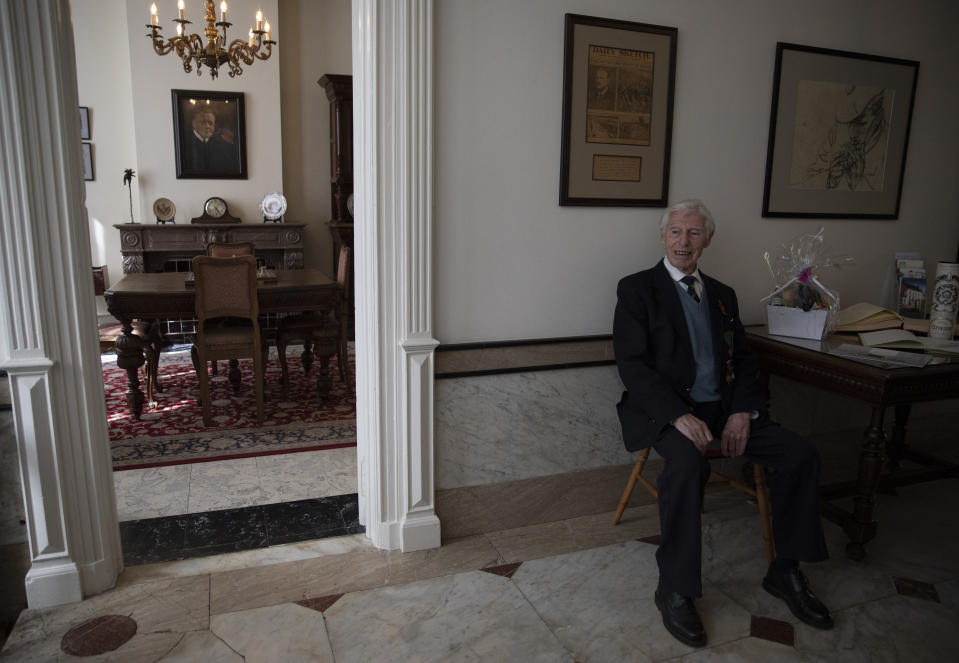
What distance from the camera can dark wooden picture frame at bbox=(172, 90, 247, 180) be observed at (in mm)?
6121

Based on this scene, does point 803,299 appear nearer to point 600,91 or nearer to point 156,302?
point 600,91

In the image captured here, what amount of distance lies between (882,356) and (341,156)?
5.19 meters

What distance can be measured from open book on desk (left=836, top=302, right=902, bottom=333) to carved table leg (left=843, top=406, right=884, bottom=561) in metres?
0.61

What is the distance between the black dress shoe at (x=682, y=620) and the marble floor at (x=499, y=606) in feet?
0.11

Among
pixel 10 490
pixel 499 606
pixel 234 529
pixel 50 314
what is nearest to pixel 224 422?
pixel 234 529

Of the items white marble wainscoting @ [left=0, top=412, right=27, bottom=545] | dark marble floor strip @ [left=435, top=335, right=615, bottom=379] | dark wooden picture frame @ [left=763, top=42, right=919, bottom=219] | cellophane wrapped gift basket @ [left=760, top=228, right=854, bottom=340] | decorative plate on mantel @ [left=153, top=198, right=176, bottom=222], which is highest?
dark wooden picture frame @ [left=763, top=42, right=919, bottom=219]

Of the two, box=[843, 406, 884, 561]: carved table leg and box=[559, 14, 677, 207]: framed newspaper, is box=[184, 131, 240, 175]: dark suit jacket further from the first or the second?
box=[843, 406, 884, 561]: carved table leg

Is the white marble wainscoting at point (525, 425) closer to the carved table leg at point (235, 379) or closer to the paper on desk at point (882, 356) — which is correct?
the paper on desk at point (882, 356)

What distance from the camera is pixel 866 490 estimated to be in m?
2.44

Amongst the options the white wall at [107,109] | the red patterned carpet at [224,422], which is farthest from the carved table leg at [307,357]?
the white wall at [107,109]

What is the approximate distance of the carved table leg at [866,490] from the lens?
239cm

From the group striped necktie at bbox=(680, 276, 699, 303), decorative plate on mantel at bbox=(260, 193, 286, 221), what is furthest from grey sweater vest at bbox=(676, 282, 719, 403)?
decorative plate on mantel at bbox=(260, 193, 286, 221)

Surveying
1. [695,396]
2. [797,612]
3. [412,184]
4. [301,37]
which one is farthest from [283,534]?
[301,37]

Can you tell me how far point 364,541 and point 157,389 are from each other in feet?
9.33
